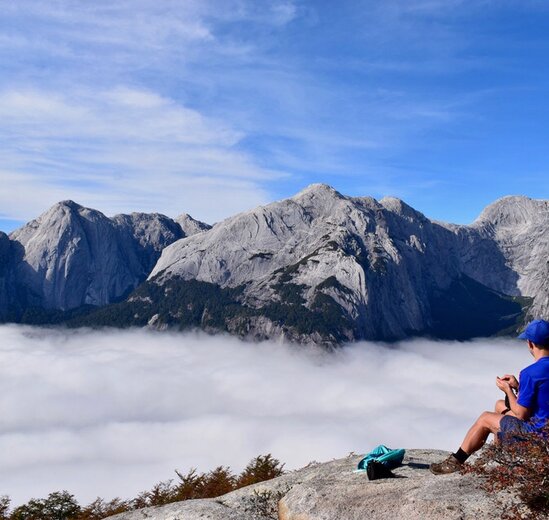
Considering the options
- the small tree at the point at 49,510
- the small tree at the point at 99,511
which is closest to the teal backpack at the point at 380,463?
the small tree at the point at 99,511

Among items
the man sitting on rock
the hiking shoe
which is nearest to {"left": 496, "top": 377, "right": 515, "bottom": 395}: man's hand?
the man sitting on rock

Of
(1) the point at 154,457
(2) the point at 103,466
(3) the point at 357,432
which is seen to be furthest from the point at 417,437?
(2) the point at 103,466

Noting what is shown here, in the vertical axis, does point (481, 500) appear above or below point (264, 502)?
above

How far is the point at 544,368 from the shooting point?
11219 millimetres

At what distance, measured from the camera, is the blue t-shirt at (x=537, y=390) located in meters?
11.2

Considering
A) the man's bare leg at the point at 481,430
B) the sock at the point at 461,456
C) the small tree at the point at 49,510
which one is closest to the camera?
the man's bare leg at the point at 481,430

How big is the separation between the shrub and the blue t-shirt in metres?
1.18

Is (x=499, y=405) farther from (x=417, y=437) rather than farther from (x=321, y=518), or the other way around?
(x=417, y=437)

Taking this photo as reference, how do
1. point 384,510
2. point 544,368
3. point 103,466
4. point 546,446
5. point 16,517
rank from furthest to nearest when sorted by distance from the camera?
point 103,466
point 16,517
point 384,510
point 544,368
point 546,446

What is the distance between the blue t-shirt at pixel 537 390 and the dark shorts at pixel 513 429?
216 mm

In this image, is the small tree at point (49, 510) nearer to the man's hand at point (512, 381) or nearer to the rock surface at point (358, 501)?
the rock surface at point (358, 501)

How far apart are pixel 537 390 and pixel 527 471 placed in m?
2.15

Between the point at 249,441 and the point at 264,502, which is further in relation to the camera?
the point at 249,441

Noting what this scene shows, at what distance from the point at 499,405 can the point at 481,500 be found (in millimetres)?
2375
